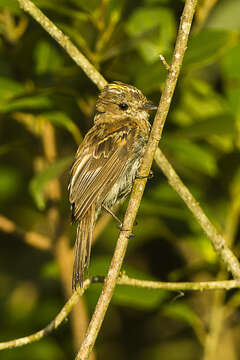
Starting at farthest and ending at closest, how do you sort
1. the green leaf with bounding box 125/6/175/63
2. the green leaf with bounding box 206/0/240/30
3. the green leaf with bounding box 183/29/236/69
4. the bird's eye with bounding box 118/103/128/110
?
the bird's eye with bounding box 118/103/128/110 → the green leaf with bounding box 206/0/240/30 → the green leaf with bounding box 125/6/175/63 → the green leaf with bounding box 183/29/236/69

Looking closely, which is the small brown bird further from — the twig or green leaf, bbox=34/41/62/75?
the twig

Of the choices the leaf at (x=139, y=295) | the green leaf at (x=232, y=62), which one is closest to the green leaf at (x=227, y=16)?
the green leaf at (x=232, y=62)

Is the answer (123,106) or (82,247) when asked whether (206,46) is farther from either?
(82,247)

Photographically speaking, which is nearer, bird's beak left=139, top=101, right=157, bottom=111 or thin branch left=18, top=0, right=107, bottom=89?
thin branch left=18, top=0, right=107, bottom=89

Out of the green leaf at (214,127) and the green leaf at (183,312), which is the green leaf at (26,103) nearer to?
the green leaf at (214,127)

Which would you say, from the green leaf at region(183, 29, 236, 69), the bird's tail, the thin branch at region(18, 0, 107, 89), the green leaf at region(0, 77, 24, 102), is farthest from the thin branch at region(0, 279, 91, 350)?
the green leaf at region(0, 77, 24, 102)

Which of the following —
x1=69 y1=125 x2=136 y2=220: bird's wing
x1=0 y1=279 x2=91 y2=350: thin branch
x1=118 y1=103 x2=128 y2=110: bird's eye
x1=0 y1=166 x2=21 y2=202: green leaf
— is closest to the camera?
x1=0 y1=279 x2=91 y2=350: thin branch
